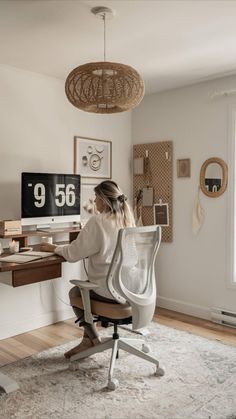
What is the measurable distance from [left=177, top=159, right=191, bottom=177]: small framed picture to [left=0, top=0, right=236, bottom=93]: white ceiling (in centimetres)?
82

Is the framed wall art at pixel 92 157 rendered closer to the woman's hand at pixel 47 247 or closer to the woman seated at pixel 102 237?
the woman's hand at pixel 47 247

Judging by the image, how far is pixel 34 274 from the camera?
252 centimetres

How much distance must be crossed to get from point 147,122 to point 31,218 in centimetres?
179

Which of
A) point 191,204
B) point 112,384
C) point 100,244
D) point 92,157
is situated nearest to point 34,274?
point 100,244

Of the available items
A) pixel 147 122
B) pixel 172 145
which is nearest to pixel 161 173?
pixel 172 145

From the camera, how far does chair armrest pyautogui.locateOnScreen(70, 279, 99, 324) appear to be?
7.86 feet

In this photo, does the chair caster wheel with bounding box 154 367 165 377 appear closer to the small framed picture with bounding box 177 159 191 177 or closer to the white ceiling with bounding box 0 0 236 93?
the small framed picture with bounding box 177 159 191 177

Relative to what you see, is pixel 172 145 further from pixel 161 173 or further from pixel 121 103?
pixel 121 103

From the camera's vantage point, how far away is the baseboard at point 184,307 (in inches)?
146

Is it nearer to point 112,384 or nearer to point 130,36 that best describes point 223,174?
point 130,36

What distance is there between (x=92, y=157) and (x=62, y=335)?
1773 millimetres

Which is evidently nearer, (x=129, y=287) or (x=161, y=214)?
(x=129, y=287)

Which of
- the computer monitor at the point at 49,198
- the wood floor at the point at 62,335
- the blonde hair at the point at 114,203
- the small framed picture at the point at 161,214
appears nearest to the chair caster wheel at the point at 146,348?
the wood floor at the point at 62,335

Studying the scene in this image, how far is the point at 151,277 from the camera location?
2529 millimetres
